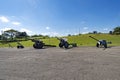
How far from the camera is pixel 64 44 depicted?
37.2 meters

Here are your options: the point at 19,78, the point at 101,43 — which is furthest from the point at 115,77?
the point at 101,43

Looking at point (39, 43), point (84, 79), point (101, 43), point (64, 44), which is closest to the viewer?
point (84, 79)

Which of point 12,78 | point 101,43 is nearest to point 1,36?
point 101,43

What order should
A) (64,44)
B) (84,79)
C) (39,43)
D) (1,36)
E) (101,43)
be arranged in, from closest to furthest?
(84,79) → (101,43) → (64,44) → (39,43) → (1,36)

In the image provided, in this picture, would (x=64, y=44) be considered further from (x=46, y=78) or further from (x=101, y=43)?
(x=46, y=78)

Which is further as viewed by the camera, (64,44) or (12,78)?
(64,44)

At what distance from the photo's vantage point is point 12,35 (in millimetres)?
149625

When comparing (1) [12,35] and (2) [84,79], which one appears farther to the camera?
(1) [12,35]

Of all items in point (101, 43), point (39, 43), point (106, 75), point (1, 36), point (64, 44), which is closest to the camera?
point (106, 75)

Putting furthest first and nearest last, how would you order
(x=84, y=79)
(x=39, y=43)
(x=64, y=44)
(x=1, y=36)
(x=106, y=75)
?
1. (x=1, y=36)
2. (x=39, y=43)
3. (x=64, y=44)
4. (x=106, y=75)
5. (x=84, y=79)

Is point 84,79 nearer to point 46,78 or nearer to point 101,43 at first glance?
point 46,78

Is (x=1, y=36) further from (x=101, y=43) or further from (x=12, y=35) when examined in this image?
(x=101, y=43)

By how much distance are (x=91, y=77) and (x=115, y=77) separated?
1200 millimetres

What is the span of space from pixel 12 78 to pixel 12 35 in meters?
145
